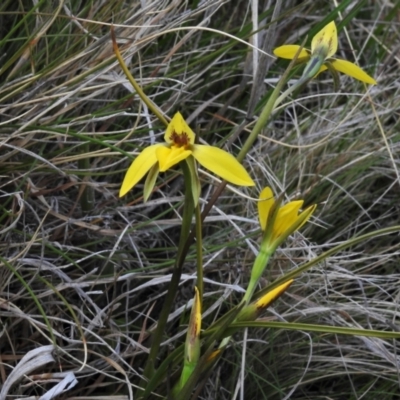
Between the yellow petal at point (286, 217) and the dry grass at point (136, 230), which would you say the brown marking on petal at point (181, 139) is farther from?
the dry grass at point (136, 230)

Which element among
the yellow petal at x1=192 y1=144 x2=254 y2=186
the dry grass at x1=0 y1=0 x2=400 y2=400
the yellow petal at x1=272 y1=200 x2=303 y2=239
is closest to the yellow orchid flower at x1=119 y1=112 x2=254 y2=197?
the yellow petal at x1=192 y1=144 x2=254 y2=186

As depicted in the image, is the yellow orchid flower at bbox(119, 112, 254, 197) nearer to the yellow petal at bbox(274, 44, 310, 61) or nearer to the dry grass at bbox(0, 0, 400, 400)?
the yellow petal at bbox(274, 44, 310, 61)

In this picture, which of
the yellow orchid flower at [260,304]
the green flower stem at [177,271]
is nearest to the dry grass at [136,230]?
the green flower stem at [177,271]

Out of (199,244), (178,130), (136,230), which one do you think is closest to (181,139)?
(178,130)

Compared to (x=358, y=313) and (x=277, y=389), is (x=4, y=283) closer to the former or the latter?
(x=277, y=389)

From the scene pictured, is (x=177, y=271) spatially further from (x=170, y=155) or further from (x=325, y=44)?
(x=325, y=44)
